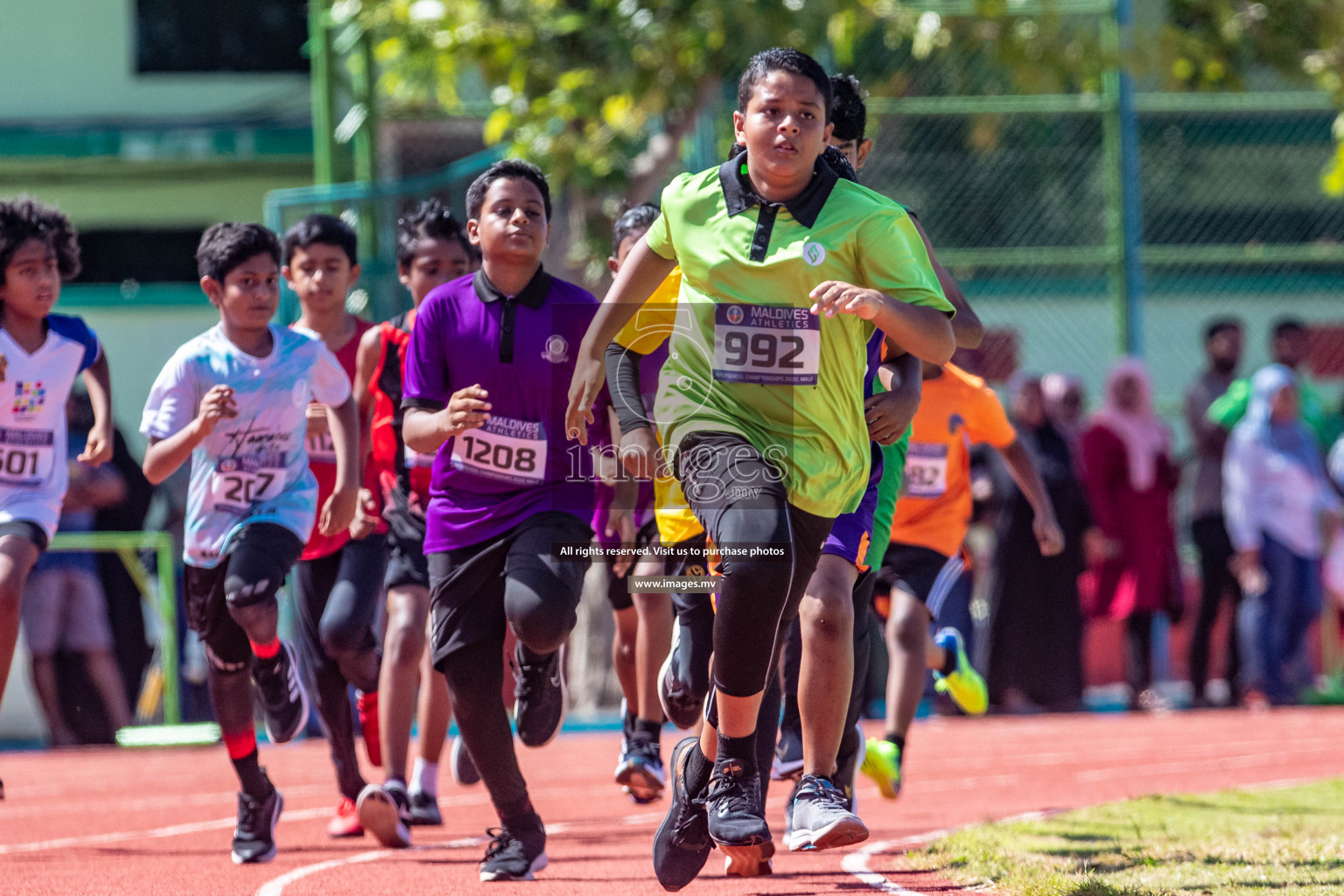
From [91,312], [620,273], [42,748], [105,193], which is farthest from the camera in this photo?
[105,193]

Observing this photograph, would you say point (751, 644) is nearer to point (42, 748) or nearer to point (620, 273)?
point (620, 273)

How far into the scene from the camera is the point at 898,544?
745 centimetres

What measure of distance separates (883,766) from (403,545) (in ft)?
6.62

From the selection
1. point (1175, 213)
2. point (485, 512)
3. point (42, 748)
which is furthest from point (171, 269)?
point (485, 512)

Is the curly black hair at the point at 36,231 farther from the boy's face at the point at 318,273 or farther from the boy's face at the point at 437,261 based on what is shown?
the boy's face at the point at 437,261

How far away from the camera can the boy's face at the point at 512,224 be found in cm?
567

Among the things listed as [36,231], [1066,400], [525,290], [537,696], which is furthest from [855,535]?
[1066,400]

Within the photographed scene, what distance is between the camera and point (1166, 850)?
20.1ft

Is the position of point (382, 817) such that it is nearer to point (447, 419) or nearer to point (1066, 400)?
point (447, 419)

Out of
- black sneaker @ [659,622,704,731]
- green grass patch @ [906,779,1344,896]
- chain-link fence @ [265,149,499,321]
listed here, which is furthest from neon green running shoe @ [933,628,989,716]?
chain-link fence @ [265,149,499,321]

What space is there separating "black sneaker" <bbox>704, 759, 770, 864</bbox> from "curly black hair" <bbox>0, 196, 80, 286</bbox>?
3570 millimetres

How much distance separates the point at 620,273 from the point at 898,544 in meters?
2.70

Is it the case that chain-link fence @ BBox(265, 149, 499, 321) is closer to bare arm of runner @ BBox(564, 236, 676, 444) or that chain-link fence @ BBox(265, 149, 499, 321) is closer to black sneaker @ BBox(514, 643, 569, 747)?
black sneaker @ BBox(514, 643, 569, 747)

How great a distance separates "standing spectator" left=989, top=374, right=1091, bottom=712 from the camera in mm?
12305
